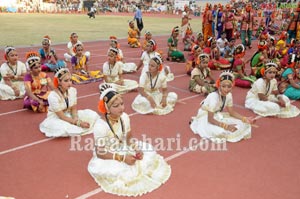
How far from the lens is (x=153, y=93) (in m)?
6.19

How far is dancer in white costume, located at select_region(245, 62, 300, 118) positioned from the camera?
578 centimetres

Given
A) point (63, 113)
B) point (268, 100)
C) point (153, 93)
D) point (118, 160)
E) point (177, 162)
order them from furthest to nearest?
point (153, 93), point (268, 100), point (63, 113), point (177, 162), point (118, 160)

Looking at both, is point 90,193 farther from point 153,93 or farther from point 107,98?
point 153,93

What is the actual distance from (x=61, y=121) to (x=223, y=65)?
638cm

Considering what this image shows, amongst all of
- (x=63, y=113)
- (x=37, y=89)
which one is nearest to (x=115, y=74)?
(x=37, y=89)

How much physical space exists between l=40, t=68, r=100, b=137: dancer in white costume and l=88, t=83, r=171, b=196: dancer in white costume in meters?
1.19

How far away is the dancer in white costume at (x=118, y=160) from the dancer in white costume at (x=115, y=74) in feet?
11.7

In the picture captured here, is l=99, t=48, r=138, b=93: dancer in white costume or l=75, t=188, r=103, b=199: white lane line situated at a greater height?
l=99, t=48, r=138, b=93: dancer in white costume

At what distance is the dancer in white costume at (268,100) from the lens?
5.78 m

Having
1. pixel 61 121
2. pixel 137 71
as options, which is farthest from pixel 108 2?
pixel 61 121

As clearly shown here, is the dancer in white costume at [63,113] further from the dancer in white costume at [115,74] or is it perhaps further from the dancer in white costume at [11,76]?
the dancer in white costume at [115,74]

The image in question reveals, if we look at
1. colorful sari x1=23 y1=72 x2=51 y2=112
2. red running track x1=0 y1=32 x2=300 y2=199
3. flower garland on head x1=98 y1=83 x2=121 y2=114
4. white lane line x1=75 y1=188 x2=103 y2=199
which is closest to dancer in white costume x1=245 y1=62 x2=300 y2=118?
red running track x1=0 y1=32 x2=300 y2=199

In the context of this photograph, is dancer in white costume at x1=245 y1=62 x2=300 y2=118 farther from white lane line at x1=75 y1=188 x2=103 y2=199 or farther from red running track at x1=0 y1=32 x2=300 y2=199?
white lane line at x1=75 y1=188 x2=103 y2=199

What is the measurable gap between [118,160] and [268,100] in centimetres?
362
